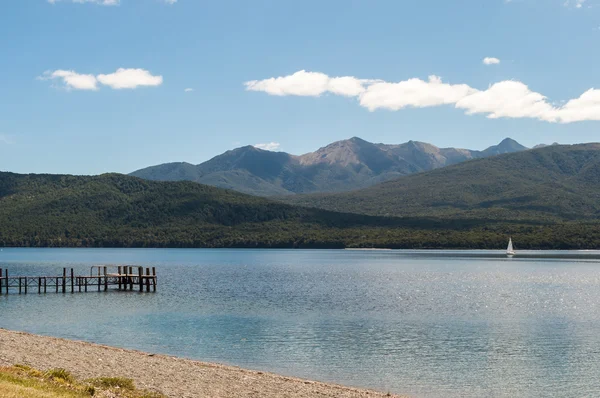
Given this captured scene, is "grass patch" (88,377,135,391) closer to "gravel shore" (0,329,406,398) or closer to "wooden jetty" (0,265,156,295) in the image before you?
"gravel shore" (0,329,406,398)

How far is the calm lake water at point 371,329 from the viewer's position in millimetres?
31938

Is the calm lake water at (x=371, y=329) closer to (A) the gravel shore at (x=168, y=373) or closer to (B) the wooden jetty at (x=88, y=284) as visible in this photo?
(B) the wooden jetty at (x=88, y=284)

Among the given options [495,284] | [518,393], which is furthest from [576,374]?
[495,284]

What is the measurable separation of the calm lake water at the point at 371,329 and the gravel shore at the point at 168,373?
3273mm

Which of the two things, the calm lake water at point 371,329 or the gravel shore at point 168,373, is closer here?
the gravel shore at point 168,373

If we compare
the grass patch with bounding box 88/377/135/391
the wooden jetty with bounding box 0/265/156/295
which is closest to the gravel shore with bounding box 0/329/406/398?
the grass patch with bounding box 88/377/135/391

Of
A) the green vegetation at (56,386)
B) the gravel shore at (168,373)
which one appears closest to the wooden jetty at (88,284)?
the gravel shore at (168,373)

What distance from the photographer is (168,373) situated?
2798 cm

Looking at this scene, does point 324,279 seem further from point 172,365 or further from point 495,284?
point 172,365

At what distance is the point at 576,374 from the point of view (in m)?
32.0

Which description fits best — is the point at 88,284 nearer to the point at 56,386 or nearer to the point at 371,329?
the point at 371,329

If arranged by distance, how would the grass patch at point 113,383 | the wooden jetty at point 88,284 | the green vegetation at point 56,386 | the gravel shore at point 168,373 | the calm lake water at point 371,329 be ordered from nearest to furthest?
the green vegetation at point 56,386 < the grass patch at point 113,383 < the gravel shore at point 168,373 < the calm lake water at point 371,329 < the wooden jetty at point 88,284

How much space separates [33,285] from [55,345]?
52.3 meters

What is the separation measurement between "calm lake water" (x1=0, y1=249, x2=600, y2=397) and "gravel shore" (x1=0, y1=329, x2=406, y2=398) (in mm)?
3273
